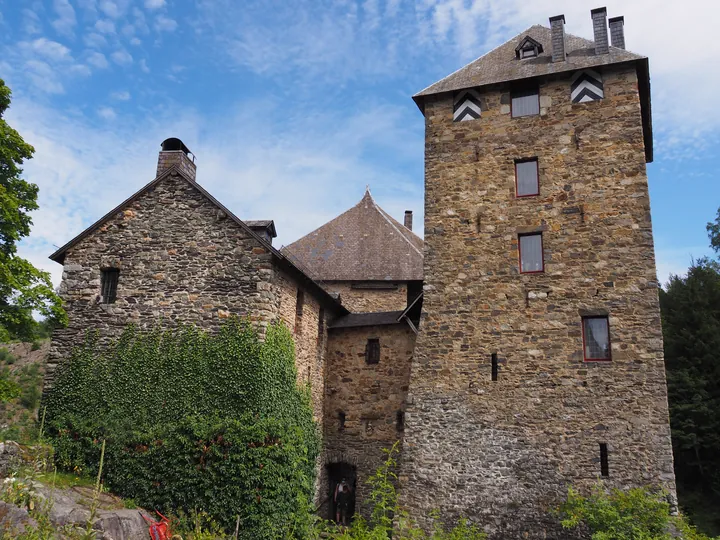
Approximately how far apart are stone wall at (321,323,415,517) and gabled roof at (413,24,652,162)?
6.55m

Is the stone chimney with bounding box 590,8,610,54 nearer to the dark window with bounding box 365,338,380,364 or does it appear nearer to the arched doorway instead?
the dark window with bounding box 365,338,380,364

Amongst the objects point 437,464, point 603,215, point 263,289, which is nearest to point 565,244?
point 603,215

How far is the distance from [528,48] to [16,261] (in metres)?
13.2

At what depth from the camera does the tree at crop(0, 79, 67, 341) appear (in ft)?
39.8

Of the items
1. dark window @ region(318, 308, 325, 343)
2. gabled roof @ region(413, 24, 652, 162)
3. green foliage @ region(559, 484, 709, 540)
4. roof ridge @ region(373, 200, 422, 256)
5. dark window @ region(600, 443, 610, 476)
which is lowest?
green foliage @ region(559, 484, 709, 540)

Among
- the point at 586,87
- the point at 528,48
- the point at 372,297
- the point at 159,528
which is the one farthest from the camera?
the point at 372,297

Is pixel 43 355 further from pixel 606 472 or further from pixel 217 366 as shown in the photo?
pixel 606 472

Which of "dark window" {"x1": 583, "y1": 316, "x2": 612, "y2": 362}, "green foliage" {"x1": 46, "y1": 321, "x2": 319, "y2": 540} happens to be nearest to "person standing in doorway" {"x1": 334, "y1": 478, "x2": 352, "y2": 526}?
"green foliage" {"x1": 46, "y1": 321, "x2": 319, "y2": 540}

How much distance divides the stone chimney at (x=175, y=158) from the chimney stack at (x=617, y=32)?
36.1 feet

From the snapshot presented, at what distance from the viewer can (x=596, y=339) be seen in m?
12.6

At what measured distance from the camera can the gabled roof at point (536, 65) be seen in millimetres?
13906

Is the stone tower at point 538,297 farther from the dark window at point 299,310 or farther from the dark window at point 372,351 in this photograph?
the dark window at point 299,310

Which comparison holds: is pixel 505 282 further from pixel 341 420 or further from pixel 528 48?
pixel 528 48

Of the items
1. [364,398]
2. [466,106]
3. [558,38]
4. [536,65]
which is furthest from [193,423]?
[558,38]
